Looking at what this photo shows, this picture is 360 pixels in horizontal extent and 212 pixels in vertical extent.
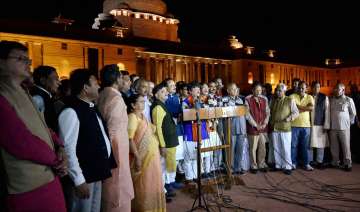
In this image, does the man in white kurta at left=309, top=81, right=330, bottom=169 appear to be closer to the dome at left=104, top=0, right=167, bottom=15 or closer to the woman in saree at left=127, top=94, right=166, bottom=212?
the woman in saree at left=127, top=94, right=166, bottom=212

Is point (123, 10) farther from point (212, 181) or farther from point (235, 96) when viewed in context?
point (212, 181)

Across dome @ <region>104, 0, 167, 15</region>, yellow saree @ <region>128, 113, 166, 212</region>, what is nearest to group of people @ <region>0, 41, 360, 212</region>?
yellow saree @ <region>128, 113, 166, 212</region>

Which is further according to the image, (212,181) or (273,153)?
(273,153)

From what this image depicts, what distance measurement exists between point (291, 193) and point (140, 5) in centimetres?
1879

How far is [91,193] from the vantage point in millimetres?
2975

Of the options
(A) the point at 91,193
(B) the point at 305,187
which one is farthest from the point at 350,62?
(A) the point at 91,193

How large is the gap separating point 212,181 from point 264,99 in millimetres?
Result: 2599

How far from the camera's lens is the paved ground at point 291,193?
16.5ft

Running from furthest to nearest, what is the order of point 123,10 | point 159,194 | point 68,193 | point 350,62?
point 350,62, point 123,10, point 159,194, point 68,193

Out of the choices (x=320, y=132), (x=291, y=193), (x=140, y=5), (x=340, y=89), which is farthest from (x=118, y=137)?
(x=140, y=5)

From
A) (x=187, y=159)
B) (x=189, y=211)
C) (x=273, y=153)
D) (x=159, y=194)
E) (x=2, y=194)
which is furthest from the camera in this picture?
(x=273, y=153)

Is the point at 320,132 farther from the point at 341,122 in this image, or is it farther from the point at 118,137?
the point at 118,137

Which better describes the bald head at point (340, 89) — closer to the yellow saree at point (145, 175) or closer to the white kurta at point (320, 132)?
the white kurta at point (320, 132)

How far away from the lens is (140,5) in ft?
70.9
